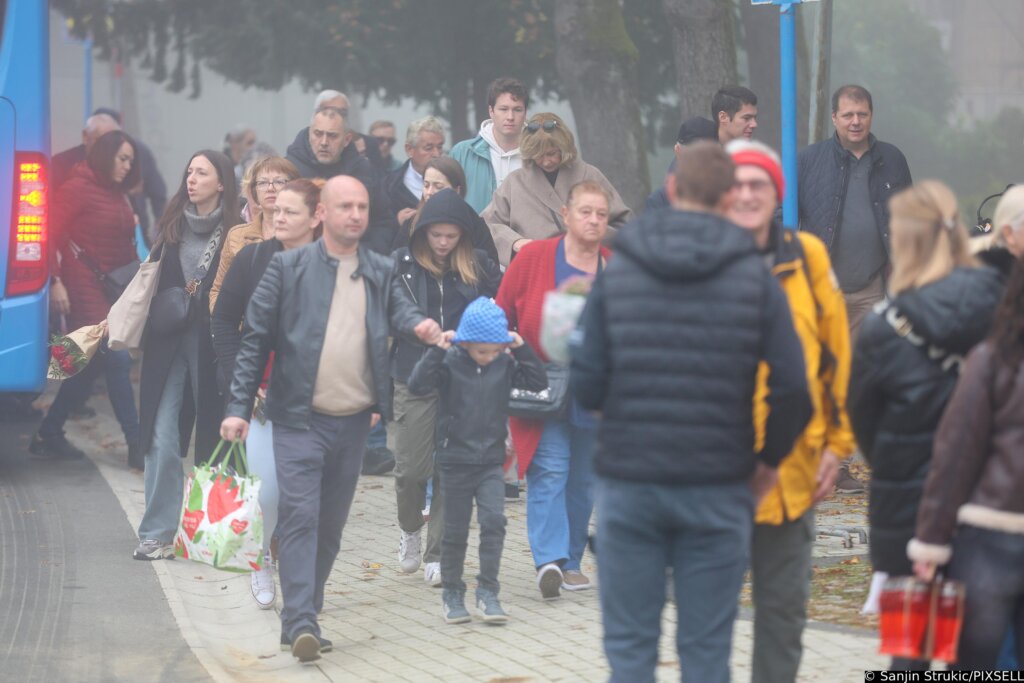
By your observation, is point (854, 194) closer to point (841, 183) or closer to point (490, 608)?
point (841, 183)

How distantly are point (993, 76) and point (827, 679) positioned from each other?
6930mm

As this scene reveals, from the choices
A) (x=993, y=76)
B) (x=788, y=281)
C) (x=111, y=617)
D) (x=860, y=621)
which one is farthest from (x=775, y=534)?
(x=993, y=76)

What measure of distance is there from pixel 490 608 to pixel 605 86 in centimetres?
872

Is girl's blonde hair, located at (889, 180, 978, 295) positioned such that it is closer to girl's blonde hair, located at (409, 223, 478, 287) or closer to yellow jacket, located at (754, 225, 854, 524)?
yellow jacket, located at (754, 225, 854, 524)

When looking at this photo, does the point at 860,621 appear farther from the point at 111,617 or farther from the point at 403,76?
the point at 403,76

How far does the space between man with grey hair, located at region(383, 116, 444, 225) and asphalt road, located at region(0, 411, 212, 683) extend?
267 centimetres

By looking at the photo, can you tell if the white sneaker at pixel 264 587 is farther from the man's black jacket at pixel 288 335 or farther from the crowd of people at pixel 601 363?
the man's black jacket at pixel 288 335

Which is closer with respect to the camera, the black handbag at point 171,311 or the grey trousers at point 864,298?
the black handbag at point 171,311

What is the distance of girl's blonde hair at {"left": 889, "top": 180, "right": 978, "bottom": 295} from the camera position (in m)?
5.11

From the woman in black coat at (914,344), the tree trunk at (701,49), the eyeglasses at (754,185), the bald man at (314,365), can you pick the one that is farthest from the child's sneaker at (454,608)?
the tree trunk at (701,49)

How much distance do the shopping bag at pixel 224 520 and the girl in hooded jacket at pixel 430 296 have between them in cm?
119

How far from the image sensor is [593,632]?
24.8 feet

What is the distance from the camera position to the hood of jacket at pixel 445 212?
28.1 ft

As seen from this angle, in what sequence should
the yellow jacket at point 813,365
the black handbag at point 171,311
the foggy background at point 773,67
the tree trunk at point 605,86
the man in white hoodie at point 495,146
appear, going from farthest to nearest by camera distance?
→ 1. the tree trunk at point 605,86
2. the foggy background at point 773,67
3. the man in white hoodie at point 495,146
4. the black handbag at point 171,311
5. the yellow jacket at point 813,365
